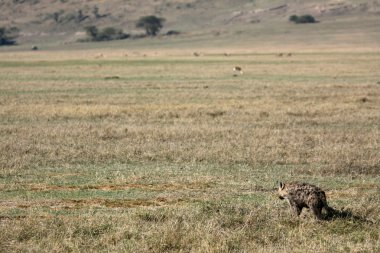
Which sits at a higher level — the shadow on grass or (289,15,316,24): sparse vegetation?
the shadow on grass

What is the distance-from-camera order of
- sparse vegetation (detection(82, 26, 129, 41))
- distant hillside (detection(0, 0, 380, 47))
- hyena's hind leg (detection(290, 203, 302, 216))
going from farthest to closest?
distant hillside (detection(0, 0, 380, 47)) < sparse vegetation (detection(82, 26, 129, 41)) < hyena's hind leg (detection(290, 203, 302, 216))

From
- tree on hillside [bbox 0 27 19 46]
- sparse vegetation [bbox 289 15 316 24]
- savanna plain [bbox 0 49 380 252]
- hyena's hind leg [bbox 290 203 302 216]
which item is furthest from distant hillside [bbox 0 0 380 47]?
hyena's hind leg [bbox 290 203 302 216]

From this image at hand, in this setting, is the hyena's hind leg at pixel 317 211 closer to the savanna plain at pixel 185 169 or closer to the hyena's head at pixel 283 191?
the savanna plain at pixel 185 169

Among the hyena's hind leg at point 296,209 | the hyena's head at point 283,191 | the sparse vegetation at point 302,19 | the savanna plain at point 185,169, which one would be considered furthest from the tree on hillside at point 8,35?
the hyena's head at point 283,191

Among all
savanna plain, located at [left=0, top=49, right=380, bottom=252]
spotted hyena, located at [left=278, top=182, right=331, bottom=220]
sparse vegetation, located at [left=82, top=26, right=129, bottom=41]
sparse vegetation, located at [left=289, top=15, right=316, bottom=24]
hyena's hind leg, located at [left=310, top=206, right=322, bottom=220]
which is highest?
spotted hyena, located at [left=278, top=182, right=331, bottom=220]

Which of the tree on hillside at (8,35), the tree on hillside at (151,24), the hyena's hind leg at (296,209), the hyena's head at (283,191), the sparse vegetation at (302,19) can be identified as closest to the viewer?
the hyena's head at (283,191)

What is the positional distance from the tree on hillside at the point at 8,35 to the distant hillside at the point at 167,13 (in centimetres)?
166

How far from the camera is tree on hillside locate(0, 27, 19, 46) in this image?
13850 centimetres

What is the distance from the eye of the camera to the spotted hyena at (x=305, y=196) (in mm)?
10273

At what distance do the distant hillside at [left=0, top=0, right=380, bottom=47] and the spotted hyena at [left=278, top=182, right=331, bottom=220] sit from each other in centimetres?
12119

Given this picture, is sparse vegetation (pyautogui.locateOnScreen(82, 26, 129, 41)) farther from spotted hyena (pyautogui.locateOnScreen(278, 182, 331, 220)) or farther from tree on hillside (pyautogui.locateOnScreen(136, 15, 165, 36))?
spotted hyena (pyautogui.locateOnScreen(278, 182, 331, 220))

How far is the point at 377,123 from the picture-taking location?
23.9m

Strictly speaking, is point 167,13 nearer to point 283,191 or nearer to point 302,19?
point 302,19

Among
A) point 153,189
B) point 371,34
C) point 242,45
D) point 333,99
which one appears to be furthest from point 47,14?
point 153,189
